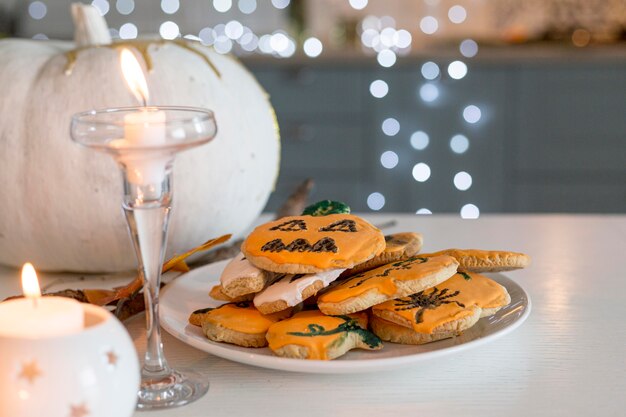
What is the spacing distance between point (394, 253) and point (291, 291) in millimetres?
120

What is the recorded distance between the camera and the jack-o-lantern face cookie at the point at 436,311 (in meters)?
0.59

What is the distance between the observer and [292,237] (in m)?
0.63

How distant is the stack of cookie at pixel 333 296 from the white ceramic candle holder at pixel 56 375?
0.16m

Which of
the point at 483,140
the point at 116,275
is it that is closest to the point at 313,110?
the point at 483,140

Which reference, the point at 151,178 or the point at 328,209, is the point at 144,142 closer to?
the point at 151,178

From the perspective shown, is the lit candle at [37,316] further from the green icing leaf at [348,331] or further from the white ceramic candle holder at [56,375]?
the green icing leaf at [348,331]

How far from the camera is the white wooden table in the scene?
0.55 m

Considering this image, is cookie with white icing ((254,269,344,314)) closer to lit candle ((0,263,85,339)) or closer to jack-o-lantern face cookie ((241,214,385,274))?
jack-o-lantern face cookie ((241,214,385,274))

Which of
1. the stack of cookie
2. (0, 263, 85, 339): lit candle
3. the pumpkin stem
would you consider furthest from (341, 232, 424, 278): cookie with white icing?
the pumpkin stem

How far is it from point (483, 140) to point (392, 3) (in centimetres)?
76

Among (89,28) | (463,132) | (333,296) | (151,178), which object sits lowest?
(463,132)

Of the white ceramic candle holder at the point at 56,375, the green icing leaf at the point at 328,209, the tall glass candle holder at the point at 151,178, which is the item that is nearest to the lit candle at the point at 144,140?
the tall glass candle holder at the point at 151,178

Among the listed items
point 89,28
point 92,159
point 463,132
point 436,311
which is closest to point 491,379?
point 436,311

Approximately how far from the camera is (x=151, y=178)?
1.68 ft
